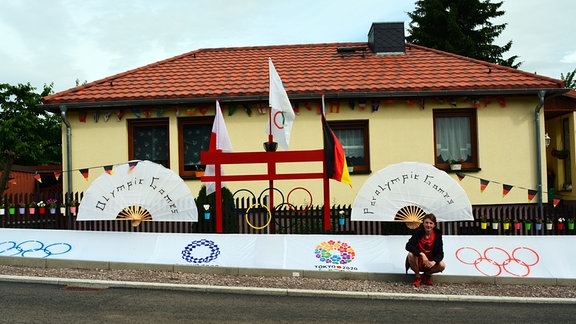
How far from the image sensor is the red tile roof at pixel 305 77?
13940mm

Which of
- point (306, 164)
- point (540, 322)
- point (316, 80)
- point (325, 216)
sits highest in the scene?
point (316, 80)

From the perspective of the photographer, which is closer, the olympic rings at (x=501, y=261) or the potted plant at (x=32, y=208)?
the olympic rings at (x=501, y=261)

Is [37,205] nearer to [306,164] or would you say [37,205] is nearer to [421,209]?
[306,164]

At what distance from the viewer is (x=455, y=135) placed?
14.4m

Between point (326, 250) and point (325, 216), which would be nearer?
point (326, 250)

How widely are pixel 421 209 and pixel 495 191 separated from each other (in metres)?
4.84

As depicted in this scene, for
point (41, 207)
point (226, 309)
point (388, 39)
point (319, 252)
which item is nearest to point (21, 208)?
point (41, 207)

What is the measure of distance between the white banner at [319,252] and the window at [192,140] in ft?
15.0

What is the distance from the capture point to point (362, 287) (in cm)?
835

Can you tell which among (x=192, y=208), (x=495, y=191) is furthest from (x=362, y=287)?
(x=495, y=191)

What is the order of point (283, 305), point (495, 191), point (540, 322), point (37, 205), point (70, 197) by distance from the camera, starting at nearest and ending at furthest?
point (540, 322) → point (283, 305) → point (37, 205) → point (70, 197) → point (495, 191)

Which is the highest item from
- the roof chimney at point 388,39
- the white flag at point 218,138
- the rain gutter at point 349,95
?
the roof chimney at point 388,39

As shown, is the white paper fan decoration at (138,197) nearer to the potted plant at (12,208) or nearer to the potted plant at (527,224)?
the potted plant at (12,208)

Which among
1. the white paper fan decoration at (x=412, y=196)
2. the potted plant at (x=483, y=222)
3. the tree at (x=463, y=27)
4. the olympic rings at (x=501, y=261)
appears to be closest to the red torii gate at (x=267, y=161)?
the white paper fan decoration at (x=412, y=196)
